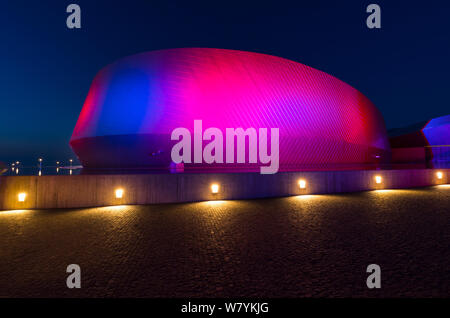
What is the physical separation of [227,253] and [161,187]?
5.71 metres

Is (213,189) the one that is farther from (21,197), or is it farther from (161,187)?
(21,197)

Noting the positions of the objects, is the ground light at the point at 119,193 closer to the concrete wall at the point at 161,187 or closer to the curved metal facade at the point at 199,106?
the concrete wall at the point at 161,187

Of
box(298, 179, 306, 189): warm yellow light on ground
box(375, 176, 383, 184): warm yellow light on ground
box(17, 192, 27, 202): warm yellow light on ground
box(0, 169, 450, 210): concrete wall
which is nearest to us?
box(17, 192, 27, 202): warm yellow light on ground

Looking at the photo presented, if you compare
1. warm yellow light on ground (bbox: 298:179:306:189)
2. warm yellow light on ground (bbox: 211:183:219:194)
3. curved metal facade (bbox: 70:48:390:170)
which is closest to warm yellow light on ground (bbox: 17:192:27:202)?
warm yellow light on ground (bbox: 211:183:219:194)

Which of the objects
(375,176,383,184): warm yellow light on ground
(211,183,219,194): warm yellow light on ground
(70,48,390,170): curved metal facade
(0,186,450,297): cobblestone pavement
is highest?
(70,48,390,170): curved metal facade

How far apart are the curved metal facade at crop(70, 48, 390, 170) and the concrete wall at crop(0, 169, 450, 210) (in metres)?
5.34

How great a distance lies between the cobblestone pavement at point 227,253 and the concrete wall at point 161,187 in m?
1.11

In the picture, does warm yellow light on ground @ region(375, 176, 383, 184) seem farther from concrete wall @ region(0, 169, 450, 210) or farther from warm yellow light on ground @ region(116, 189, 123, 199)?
warm yellow light on ground @ region(116, 189, 123, 199)

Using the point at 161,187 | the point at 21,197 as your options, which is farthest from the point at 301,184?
the point at 21,197

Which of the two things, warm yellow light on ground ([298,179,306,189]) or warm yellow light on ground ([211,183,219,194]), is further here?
warm yellow light on ground ([298,179,306,189])

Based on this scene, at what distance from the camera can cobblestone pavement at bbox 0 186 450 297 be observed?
2768mm

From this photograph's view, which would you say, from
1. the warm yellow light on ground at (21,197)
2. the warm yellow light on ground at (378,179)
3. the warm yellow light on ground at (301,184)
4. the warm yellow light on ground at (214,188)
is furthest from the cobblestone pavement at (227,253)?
the warm yellow light on ground at (378,179)

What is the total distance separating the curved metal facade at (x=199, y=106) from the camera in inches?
596

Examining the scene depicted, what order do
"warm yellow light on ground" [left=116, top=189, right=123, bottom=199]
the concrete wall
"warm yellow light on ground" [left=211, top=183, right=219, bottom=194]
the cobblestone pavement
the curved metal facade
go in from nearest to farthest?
the cobblestone pavement
the concrete wall
"warm yellow light on ground" [left=116, top=189, right=123, bottom=199]
"warm yellow light on ground" [left=211, top=183, right=219, bottom=194]
the curved metal facade
